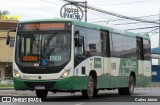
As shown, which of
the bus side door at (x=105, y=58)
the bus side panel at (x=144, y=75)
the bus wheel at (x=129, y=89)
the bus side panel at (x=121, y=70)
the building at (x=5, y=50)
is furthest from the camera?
the building at (x=5, y=50)

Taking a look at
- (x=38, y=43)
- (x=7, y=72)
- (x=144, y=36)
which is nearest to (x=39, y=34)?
(x=38, y=43)

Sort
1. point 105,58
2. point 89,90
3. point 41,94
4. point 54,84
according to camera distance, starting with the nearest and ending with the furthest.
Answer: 1. point 54,84
2. point 89,90
3. point 41,94
4. point 105,58

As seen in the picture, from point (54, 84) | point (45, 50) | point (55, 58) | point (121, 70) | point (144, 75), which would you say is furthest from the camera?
point (144, 75)

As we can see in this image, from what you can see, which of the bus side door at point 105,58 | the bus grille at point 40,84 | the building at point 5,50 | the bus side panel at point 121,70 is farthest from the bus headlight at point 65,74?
the building at point 5,50

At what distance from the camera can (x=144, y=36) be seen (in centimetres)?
2781

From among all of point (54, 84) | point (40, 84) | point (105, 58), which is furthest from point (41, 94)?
point (105, 58)

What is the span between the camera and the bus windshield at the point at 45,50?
19.3 metres

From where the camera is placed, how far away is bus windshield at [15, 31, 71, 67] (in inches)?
761

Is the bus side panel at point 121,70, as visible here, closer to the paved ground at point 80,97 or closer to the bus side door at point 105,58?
the bus side door at point 105,58

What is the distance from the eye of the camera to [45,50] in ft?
63.9

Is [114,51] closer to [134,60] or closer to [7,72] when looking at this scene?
[134,60]

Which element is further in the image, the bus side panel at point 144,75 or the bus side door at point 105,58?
the bus side panel at point 144,75

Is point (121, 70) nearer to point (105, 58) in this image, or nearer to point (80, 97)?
point (105, 58)

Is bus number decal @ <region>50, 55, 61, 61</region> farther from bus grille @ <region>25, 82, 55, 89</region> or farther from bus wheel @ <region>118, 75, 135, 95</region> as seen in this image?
bus wheel @ <region>118, 75, 135, 95</region>
